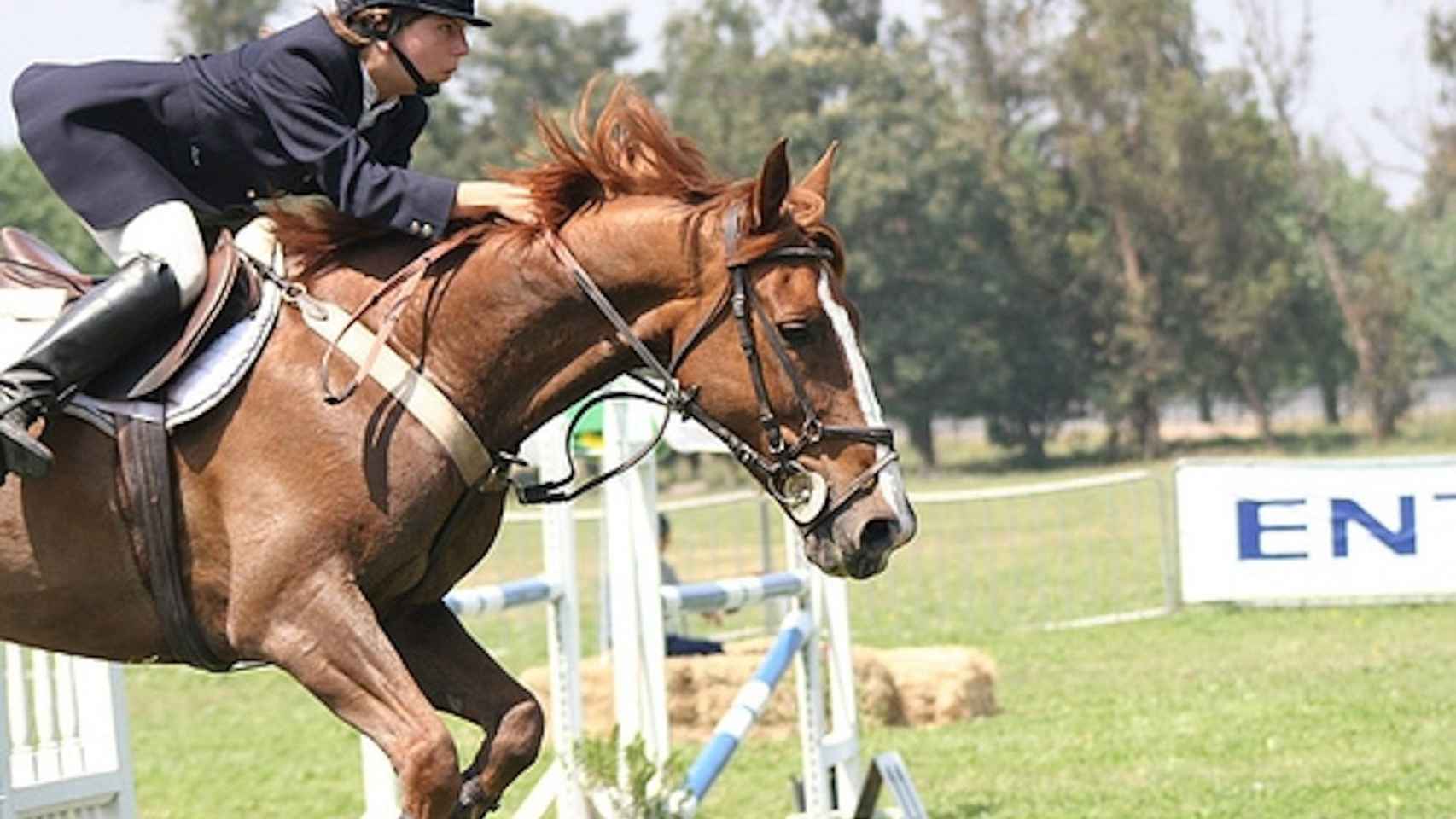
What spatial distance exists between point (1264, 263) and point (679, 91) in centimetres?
1658

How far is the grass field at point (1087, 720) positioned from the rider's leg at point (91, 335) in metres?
5.50

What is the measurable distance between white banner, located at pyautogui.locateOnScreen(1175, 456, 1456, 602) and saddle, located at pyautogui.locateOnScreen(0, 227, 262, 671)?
12655 mm

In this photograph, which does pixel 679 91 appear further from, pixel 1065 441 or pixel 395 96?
pixel 395 96

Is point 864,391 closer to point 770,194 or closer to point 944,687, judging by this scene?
point 770,194

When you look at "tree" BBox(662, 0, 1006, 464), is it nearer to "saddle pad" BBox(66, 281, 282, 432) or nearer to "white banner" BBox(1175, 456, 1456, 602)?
"white banner" BBox(1175, 456, 1456, 602)

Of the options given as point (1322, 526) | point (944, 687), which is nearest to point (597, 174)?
point (944, 687)

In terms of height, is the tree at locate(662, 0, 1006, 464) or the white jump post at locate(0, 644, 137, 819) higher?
the tree at locate(662, 0, 1006, 464)

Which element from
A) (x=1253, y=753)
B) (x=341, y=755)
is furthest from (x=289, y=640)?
(x=341, y=755)

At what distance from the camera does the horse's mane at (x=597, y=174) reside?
4.96m

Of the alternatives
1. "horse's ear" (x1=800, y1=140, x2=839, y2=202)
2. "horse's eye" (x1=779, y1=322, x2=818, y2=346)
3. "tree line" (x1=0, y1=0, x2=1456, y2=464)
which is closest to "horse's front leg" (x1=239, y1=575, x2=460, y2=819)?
"horse's eye" (x1=779, y1=322, x2=818, y2=346)

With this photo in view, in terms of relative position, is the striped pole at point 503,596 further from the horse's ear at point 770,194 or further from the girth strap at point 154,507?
the horse's ear at point 770,194

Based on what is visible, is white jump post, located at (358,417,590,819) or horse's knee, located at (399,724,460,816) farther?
white jump post, located at (358,417,590,819)

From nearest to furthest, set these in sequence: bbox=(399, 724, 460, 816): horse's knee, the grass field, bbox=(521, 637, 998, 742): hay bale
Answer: bbox=(399, 724, 460, 816): horse's knee, the grass field, bbox=(521, 637, 998, 742): hay bale

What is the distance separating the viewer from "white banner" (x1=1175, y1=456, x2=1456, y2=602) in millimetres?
16500
